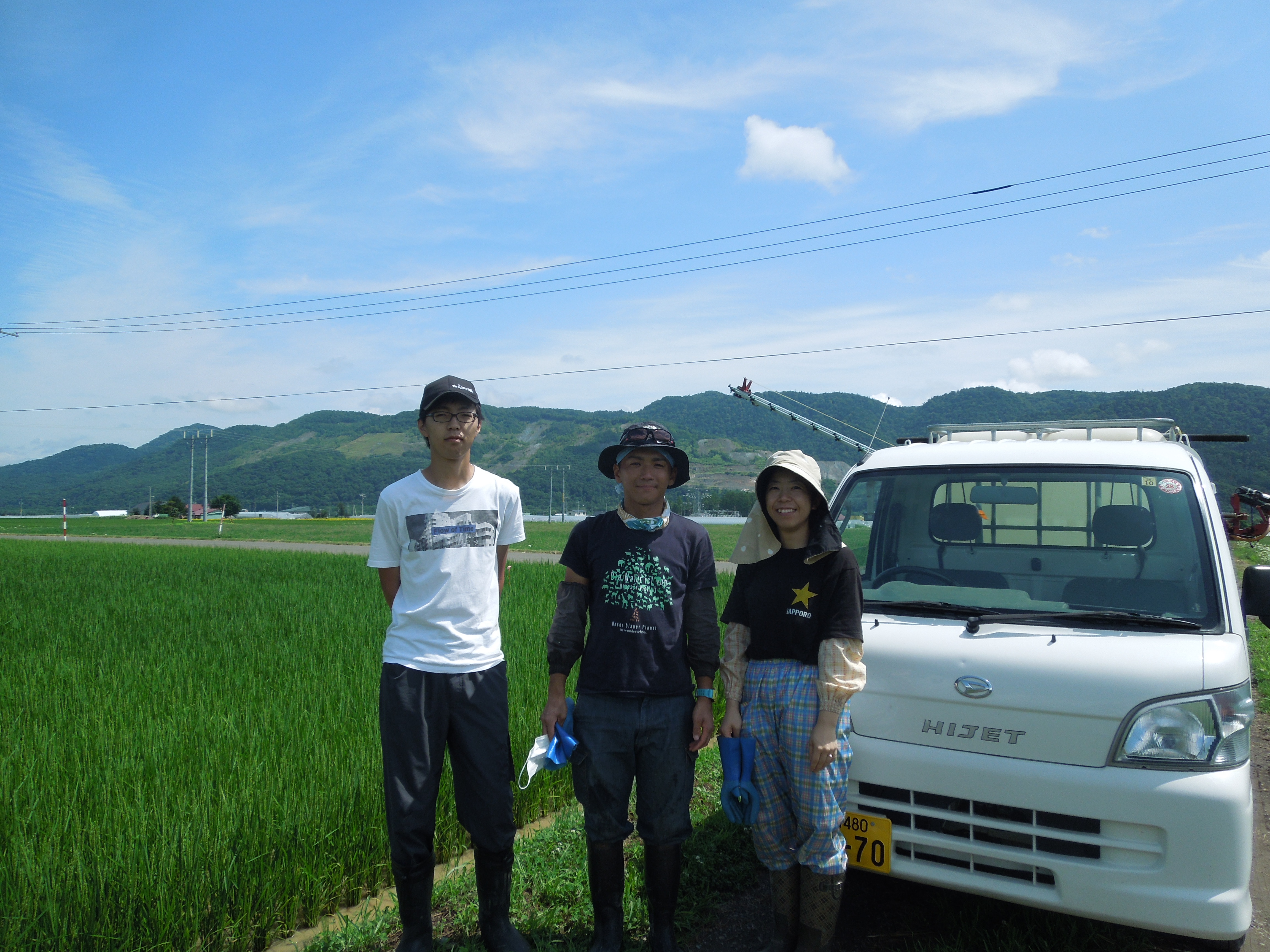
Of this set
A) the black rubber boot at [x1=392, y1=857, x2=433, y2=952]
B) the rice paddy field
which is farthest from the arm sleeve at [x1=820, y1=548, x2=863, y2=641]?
the rice paddy field

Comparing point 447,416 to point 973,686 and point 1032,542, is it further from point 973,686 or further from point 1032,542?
point 1032,542

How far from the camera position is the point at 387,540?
9.81ft

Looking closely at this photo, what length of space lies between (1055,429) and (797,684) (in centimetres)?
280

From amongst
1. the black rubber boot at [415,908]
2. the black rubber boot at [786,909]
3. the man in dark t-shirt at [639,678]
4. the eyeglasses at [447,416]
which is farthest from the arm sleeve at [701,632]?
the black rubber boot at [415,908]

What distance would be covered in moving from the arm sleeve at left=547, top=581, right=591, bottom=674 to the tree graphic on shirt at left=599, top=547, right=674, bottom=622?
13cm

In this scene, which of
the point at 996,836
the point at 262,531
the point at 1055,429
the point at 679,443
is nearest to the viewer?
the point at 996,836

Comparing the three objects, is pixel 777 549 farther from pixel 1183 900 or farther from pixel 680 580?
pixel 1183 900

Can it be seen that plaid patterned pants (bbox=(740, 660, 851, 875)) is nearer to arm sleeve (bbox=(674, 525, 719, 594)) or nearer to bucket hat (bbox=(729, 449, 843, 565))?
arm sleeve (bbox=(674, 525, 719, 594))

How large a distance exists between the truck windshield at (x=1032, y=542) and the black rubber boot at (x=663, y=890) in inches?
55.6

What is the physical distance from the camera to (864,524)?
432 cm

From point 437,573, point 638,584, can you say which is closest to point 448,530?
point 437,573

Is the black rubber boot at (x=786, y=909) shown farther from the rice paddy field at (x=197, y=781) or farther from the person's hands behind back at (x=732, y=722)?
the rice paddy field at (x=197, y=781)

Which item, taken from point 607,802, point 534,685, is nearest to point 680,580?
point 607,802

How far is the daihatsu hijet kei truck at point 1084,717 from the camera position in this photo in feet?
8.23
